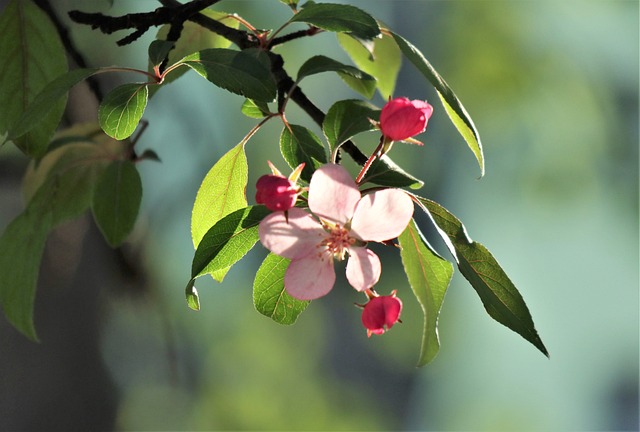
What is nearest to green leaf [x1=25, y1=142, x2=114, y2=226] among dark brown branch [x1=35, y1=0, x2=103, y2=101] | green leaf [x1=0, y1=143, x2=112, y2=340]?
green leaf [x1=0, y1=143, x2=112, y2=340]

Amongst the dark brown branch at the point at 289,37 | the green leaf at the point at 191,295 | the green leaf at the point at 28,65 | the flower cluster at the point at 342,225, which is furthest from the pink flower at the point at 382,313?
the green leaf at the point at 28,65

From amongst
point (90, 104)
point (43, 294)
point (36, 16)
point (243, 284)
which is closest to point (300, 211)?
point (36, 16)

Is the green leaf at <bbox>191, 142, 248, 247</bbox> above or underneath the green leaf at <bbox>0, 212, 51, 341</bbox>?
above

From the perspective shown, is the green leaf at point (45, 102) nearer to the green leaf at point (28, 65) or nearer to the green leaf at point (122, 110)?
the green leaf at point (122, 110)

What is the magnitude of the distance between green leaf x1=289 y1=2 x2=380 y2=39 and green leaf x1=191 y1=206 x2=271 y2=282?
0.12m

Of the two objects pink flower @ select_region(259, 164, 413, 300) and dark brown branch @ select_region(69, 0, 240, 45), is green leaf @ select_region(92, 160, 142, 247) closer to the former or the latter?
dark brown branch @ select_region(69, 0, 240, 45)

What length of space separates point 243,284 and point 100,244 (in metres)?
0.82

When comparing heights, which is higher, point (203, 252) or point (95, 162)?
point (203, 252)

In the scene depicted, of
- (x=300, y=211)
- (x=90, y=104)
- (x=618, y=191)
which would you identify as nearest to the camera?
(x=300, y=211)

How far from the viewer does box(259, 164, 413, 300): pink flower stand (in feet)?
1.44

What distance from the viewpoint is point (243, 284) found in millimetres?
2131

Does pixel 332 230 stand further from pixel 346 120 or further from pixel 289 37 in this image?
pixel 289 37

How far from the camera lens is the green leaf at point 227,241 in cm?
47

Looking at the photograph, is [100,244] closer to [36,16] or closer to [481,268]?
[36,16]
